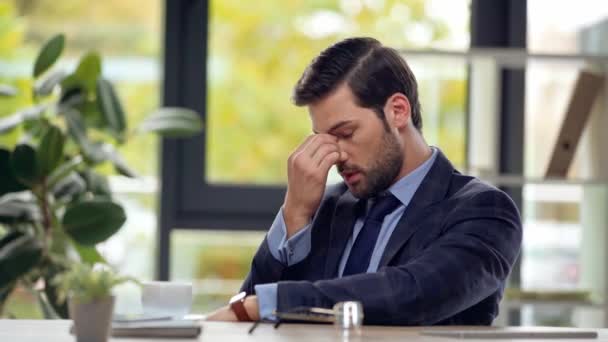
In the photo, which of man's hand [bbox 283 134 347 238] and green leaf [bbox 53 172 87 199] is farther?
green leaf [bbox 53 172 87 199]

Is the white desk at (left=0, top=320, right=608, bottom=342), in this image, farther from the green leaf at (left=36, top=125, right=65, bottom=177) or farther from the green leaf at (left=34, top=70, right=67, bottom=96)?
the green leaf at (left=34, top=70, right=67, bottom=96)

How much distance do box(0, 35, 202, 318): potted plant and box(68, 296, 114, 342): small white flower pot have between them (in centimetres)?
173

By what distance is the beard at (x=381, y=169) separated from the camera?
2.45m

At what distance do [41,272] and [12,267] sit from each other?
0.47ft

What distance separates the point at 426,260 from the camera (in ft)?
7.04

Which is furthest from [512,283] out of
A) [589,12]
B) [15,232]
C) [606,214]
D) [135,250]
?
[15,232]

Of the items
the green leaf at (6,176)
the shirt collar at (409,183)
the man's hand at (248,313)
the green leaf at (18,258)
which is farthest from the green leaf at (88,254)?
the man's hand at (248,313)

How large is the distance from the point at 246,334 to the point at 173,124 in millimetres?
1914

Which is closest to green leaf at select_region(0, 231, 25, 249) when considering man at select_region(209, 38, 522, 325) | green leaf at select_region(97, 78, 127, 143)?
green leaf at select_region(97, 78, 127, 143)

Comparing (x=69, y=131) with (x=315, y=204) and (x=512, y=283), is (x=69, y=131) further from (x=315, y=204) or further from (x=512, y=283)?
(x=512, y=283)

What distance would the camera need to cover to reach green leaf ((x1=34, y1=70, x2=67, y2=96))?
3607 mm

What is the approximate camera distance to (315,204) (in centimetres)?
251

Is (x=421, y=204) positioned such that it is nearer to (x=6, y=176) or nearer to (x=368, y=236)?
(x=368, y=236)

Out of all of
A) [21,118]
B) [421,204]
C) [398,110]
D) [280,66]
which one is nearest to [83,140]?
[21,118]
